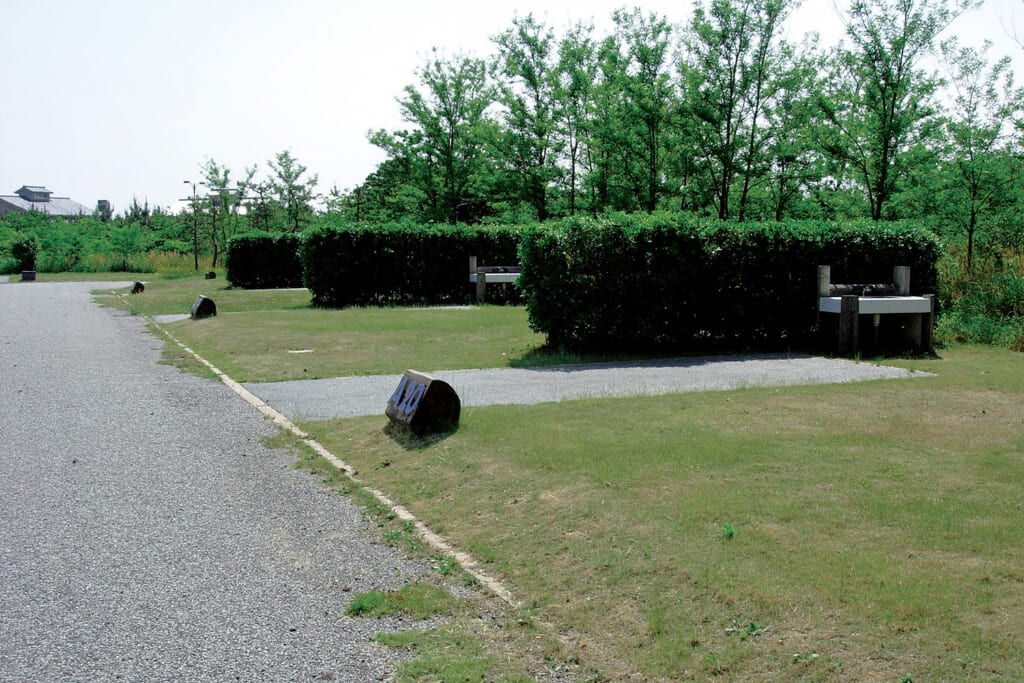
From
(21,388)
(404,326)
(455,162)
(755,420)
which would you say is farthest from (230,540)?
(455,162)

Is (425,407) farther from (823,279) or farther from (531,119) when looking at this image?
(531,119)

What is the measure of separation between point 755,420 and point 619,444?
A: 1.48 metres

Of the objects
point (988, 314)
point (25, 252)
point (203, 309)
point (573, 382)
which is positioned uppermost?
point (25, 252)

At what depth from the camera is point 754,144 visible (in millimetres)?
26297

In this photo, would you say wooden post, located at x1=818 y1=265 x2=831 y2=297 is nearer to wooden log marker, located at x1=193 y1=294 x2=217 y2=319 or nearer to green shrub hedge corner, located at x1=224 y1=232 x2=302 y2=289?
wooden log marker, located at x1=193 y1=294 x2=217 y2=319

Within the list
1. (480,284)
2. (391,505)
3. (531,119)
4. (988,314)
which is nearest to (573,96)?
(531,119)

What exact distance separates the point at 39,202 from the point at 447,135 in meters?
125

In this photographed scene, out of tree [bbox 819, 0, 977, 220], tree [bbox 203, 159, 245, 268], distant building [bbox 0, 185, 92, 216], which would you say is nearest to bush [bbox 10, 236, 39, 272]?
tree [bbox 203, 159, 245, 268]

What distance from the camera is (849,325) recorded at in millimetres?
12227

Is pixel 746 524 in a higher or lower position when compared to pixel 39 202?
lower

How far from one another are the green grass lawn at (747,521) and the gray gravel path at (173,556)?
0.56 metres

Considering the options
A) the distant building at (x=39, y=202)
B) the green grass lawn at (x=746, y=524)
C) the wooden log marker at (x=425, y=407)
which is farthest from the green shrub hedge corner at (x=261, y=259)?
the distant building at (x=39, y=202)

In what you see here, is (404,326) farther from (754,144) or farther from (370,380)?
(754,144)

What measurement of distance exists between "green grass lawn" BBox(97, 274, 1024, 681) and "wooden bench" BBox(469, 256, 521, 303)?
14120mm
